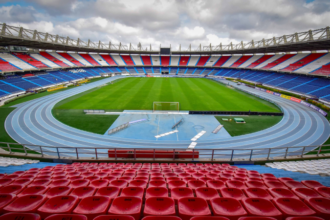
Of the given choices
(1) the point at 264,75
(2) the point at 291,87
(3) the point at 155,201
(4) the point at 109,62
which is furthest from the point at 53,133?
(4) the point at 109,62

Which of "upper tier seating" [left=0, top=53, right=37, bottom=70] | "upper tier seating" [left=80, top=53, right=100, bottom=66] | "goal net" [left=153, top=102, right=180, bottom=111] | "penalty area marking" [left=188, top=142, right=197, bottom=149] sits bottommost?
"penalty area marking" [left=188, top=142, right=197, bottom=149]

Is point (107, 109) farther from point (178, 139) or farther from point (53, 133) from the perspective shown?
point (178, 139)

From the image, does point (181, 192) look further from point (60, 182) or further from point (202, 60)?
point (202, 60)

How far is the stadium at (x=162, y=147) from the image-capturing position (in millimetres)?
3479

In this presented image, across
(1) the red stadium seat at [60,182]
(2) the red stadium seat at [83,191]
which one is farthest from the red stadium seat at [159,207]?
(1) the red stadium seat at [60,182]

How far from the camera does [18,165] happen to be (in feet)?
28.6

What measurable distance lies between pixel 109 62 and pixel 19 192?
3064 inches

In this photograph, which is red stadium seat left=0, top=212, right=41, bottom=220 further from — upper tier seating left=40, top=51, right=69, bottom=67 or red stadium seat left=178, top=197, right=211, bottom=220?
upper tier seating left=40, top=51, right=69, bottom=67

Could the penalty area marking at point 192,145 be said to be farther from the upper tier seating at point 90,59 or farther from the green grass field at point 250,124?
the upper tier seating at point 90,59

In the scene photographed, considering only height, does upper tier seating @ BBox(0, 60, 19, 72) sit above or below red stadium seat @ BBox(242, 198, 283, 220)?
above

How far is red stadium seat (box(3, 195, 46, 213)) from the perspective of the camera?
3.22m

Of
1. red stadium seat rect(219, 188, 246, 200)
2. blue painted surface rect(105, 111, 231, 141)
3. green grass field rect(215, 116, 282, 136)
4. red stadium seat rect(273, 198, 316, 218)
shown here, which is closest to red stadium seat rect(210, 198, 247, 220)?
red stadium seat rect(219, 188, 246, 200)

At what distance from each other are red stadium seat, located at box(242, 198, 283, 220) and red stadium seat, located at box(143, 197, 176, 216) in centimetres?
167

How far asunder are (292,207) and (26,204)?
5.96 metres
